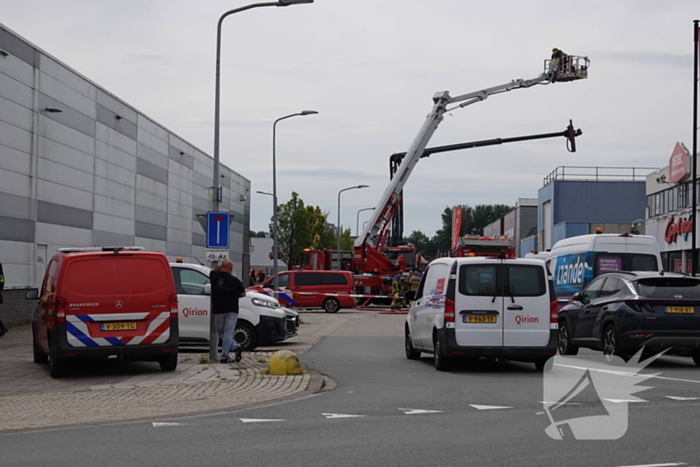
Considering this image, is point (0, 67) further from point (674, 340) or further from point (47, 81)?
point (674, 340)

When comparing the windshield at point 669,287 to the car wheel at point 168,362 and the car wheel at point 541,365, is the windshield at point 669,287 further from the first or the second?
the car wheel at point 168,362

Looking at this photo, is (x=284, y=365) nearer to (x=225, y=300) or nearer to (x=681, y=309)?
(x=225, y=300)

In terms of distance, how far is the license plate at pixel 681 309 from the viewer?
1533cm

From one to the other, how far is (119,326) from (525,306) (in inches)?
243

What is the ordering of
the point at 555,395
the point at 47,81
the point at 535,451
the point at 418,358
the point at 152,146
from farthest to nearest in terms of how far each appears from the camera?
the point at 152,146 < the point at 47,81 < the point at 418,358 < the point at 555,395 < the point at 535,451

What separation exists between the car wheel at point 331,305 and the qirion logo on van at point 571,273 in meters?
17.9

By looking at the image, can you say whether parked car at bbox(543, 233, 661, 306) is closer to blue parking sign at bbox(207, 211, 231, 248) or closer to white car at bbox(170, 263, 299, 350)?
white car at bbox(170, 263, 299, 350)

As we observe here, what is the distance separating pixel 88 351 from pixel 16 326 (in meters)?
12.8

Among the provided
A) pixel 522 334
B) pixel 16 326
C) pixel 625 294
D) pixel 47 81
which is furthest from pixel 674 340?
pixel 47 81

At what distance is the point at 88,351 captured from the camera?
13.5m

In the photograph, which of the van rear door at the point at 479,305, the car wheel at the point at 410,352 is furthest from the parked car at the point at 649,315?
the car wheel at the point at 410,352

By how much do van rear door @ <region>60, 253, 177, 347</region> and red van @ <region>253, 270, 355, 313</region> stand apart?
88.4 feet

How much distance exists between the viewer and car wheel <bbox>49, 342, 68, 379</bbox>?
44.3 ft

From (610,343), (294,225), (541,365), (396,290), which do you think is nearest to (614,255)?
(610,343)
